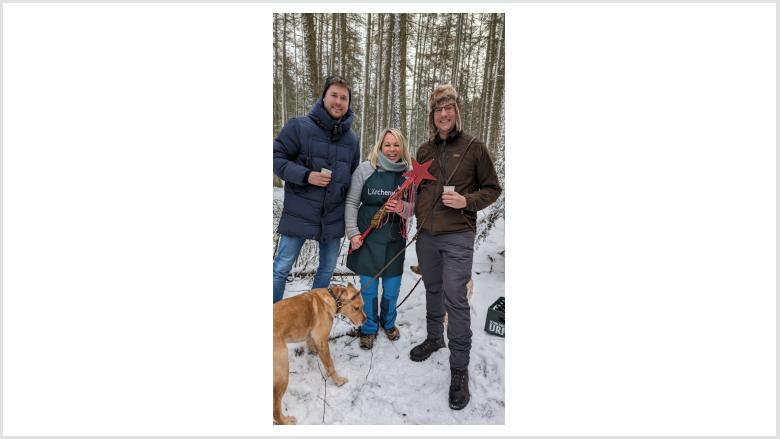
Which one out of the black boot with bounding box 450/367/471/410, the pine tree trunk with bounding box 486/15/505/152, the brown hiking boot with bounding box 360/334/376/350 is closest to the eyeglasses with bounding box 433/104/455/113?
the pine tree trunk with bounding box 486/15/505/152

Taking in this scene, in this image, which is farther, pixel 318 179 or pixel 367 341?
pixel 367 341

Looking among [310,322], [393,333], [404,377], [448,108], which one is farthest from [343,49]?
[404,377]

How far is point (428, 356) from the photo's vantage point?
1996 millimetres

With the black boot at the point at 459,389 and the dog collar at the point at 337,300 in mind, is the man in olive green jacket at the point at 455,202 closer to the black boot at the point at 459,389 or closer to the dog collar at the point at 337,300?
the black boot at the point at 459,389

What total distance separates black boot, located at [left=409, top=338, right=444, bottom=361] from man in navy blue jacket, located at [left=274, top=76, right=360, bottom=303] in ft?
3.43

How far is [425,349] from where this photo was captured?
202cm

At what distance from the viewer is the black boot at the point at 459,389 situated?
1658 millimetres

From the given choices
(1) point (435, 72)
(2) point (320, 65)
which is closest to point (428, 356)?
(1) point (435, 72)

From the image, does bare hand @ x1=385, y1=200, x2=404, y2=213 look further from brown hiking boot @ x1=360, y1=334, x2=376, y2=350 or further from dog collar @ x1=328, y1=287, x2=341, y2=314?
brown hiking boot @ x1=360, y1=334, x2=376, y2=350

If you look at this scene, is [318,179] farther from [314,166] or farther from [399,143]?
[399,143]

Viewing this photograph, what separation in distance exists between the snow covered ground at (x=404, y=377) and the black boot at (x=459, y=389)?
0.04 metres

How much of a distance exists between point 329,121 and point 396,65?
0.74 meters

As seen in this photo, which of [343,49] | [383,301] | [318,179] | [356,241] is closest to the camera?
[318,179]

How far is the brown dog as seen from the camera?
5.34 feet
